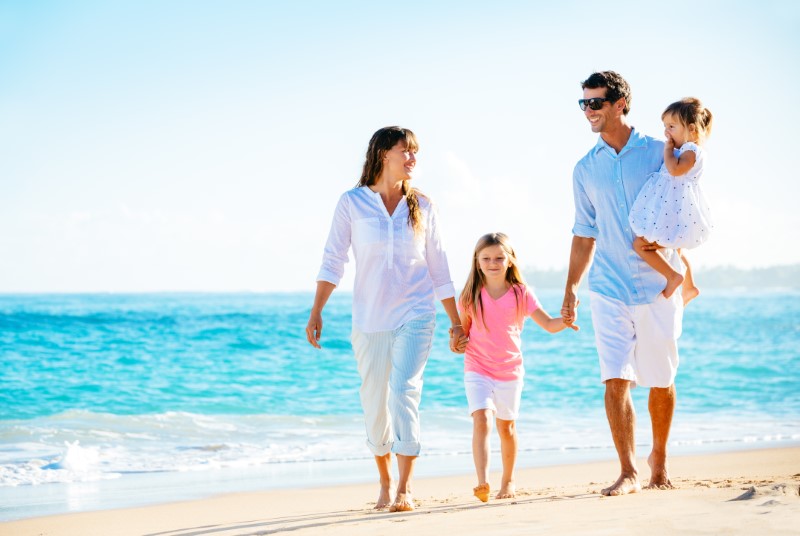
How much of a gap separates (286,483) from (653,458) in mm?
2799

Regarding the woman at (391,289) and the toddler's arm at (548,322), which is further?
the toddler's arm at (548,322)

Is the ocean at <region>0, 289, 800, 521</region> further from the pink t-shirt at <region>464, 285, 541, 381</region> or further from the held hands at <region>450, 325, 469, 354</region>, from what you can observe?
the held hands at <region>450, 325, 469, 354</region>

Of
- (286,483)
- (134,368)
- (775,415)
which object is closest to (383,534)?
(286,483)

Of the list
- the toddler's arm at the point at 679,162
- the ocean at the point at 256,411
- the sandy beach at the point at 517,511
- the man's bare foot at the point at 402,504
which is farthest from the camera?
the ocean at the point at 256,411

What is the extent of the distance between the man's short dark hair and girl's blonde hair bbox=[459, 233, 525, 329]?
924 mm

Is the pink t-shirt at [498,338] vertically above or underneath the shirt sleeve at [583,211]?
underneath

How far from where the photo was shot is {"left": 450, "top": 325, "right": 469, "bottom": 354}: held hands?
15.1 feet

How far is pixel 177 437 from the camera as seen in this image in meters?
8.98

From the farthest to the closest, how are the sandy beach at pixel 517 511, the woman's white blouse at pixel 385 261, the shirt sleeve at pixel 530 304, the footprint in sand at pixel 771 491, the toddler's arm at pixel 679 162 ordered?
1. the shirt sleeve at pixel 530 304
2. the woman's white blouse at pixel 385 261
3. the toddler's arm at pixel 679 162
4. the footprint in sand at pixel 771 491
5. the sandy beach at pixel 517 511

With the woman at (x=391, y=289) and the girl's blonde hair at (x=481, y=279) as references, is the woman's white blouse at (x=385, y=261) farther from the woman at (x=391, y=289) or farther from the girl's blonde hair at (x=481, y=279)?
the girl's blonde hair at (x=481, y=279)

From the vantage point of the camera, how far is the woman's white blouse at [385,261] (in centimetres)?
448

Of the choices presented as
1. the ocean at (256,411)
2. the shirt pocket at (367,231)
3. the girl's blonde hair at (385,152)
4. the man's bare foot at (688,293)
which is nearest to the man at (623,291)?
the man's bare foot at (688,293)

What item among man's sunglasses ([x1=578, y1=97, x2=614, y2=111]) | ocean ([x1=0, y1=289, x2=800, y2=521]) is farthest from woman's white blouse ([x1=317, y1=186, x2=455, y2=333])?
ocean ([x1=0, y1=289, x2=800, y2=521])

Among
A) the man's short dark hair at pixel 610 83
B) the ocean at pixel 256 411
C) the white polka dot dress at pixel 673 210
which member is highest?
the man's short dark hair at pixel 610 83
